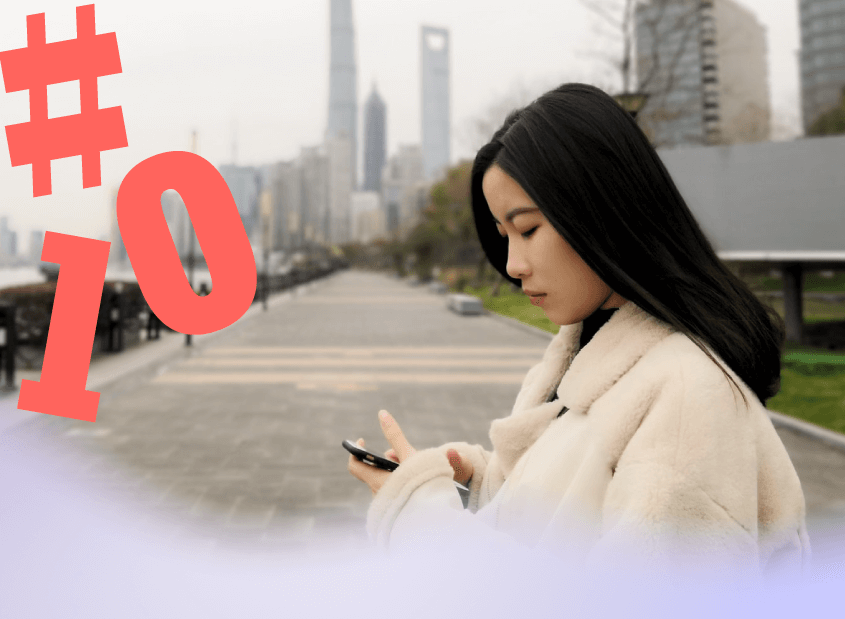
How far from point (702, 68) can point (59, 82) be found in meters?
50.5

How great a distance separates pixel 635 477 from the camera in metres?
0.95

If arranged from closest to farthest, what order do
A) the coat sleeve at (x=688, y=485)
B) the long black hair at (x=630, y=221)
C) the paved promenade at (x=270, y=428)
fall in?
the coat sleeve at (x=688, y=485) → the long black hair at (x=630, y=221) → the paved promenade at (x=270, y=428)

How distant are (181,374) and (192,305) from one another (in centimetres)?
670

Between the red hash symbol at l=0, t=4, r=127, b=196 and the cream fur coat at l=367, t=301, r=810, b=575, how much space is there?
2.87 meters

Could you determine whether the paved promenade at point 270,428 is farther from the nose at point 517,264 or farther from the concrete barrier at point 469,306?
the concrete barrier at point 469,306

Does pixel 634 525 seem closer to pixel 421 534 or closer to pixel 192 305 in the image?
pixel 421 534

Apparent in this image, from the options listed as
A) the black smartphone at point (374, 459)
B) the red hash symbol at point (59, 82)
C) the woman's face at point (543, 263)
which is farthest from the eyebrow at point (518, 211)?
the red hash symbol at point (59, 82)

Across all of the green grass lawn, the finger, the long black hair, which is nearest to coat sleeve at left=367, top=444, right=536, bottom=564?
the finger

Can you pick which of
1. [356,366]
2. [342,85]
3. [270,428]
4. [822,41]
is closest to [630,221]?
[270,428]

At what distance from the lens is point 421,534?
1.11 m

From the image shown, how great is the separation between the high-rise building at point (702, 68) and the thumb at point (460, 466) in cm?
1150

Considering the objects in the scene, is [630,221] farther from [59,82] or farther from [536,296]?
[59,82]

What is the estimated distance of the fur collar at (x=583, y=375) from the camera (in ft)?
3.48

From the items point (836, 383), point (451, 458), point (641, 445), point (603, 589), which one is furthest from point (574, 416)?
point (836, 383)
